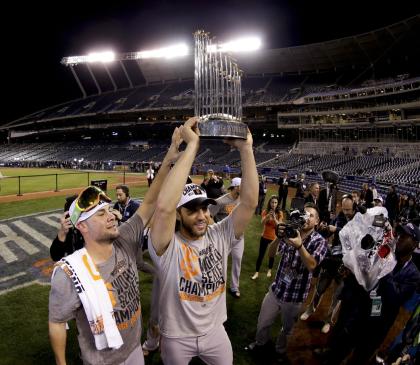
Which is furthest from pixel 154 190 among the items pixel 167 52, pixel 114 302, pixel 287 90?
pixel 167 52

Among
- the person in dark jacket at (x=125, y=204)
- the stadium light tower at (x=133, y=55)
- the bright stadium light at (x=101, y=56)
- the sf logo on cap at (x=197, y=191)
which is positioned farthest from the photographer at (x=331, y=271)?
the bright stadium light at (x=101, y=56)

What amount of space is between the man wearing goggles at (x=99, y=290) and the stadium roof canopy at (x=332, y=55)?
140 ft

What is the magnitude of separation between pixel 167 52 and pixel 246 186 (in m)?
57.0

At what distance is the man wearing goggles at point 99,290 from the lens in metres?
2.14

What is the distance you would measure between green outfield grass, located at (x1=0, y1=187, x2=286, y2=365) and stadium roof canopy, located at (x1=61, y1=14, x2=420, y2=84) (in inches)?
1598

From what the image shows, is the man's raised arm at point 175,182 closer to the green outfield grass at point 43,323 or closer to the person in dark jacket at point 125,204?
the green outfield grass at point 43,323

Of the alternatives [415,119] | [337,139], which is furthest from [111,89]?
[415,119]

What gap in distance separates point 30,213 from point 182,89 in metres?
50.4

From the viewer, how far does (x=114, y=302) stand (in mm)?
2291

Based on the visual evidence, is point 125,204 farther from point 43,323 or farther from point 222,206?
point 43,323

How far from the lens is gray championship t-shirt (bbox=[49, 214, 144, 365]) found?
2150 mm

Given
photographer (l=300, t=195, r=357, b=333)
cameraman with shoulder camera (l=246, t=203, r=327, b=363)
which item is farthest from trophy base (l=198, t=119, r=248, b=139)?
photographer (l=300, t=195, r=357, b=333)

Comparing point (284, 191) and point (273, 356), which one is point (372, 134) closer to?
point (284, 191)

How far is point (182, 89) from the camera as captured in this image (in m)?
59.2
